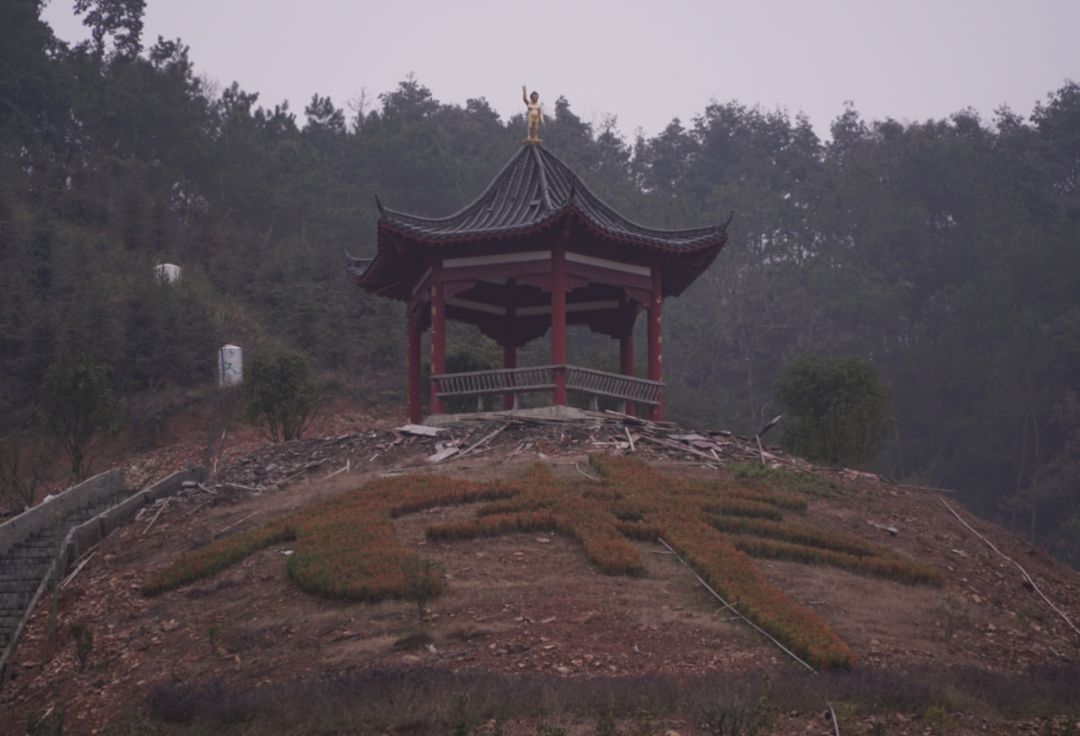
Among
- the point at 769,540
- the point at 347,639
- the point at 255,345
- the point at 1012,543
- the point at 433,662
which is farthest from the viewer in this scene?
the point at 255,345

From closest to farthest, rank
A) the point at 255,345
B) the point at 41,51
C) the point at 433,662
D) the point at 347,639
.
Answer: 1. the point at 433,662
2. the point at 347,639
3. the point at 255,345
4. the point at 41,51

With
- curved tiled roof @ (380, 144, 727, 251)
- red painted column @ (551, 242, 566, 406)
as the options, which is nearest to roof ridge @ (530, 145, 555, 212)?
curved tiled roof @ (380, 144, 727, 251)

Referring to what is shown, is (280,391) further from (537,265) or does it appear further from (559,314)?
(559,314)

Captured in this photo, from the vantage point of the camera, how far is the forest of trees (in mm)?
40656

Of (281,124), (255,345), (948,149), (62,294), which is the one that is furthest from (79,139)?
(948,149)

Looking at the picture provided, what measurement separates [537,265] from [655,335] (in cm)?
315

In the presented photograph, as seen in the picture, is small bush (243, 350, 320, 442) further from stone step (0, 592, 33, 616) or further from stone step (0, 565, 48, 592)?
stone step (0, 592, 33, 616)

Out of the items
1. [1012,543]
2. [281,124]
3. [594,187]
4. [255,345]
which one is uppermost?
[281,124]

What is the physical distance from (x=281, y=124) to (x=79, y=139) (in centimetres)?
981

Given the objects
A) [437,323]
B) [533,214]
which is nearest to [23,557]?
[437,323]

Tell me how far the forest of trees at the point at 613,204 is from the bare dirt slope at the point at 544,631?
22.1 metres

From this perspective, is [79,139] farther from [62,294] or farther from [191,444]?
[191,444]

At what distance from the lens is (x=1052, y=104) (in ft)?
203

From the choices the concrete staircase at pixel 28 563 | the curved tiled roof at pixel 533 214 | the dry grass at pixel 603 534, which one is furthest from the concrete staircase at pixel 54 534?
the curved tiled roof at pixel 533 214
